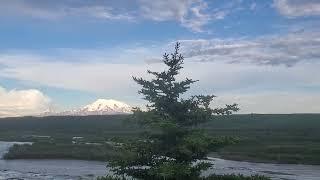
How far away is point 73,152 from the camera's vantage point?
3711 inches

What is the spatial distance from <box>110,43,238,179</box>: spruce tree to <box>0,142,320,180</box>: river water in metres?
24.8

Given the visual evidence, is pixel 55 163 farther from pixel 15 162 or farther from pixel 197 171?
pixel 197 171

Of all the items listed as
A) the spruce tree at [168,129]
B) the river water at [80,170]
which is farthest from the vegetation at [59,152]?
the spruce tree at [168,129]

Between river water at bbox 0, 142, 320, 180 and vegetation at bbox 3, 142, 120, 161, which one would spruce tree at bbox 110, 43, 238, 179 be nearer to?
river water at bbox 0, 142, 320, 180

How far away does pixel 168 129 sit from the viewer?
2719cm

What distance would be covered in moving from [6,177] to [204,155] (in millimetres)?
34894

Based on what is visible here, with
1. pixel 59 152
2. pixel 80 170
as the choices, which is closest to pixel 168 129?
pixel 80 170

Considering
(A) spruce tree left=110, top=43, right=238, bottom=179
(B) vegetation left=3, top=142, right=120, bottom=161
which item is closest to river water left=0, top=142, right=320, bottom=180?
(B) vegetation left=3, top=142, right=120, bottom=161

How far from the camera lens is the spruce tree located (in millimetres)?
27625

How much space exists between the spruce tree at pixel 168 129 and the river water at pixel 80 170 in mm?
24781

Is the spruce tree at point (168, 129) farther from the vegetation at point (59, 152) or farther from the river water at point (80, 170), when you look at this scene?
the vegetation at point (59, 152)

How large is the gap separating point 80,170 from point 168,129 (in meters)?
45.3

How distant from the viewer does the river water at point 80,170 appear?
202ft

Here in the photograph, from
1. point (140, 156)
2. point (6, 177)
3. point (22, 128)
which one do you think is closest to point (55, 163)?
point (6, 177)
